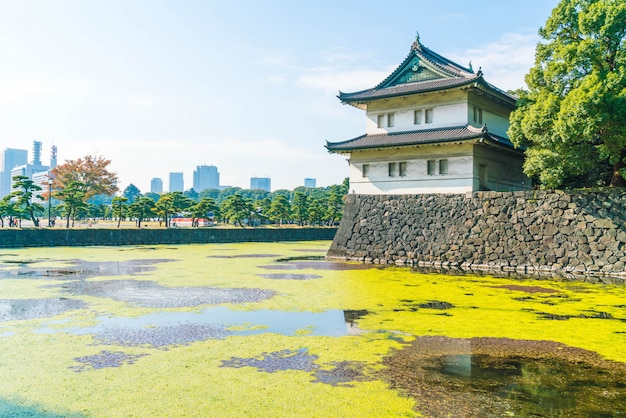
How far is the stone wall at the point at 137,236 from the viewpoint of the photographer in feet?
94.9

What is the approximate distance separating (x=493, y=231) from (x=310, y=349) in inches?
587

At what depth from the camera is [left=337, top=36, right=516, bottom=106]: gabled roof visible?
22438 mm

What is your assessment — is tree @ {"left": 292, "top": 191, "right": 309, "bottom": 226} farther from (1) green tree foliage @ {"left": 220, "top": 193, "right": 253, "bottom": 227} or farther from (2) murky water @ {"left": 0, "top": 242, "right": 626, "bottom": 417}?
(2) murky water @ {"left": 0, "top": 242, "right": 626, "bottom": 417}

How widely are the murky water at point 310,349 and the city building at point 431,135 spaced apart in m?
8.41

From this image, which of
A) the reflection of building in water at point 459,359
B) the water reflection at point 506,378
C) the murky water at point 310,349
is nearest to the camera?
the water reflection at point 506,378

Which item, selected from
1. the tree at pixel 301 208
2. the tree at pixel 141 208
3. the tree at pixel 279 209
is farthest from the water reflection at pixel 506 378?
the tree at pixel 301 208

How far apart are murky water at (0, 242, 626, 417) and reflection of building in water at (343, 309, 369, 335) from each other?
40 mm

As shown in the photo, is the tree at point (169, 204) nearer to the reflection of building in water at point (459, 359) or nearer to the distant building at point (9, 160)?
the reflection of building in water at point (459, 359)

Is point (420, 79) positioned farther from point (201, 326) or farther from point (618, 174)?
point (201, 326)

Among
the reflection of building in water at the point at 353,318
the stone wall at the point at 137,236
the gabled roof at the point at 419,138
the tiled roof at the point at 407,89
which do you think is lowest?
the reflection of building in water at the point at 353,318

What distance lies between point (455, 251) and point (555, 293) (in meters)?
7.81

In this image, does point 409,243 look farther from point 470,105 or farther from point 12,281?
point 12,281

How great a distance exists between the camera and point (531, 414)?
4969mm

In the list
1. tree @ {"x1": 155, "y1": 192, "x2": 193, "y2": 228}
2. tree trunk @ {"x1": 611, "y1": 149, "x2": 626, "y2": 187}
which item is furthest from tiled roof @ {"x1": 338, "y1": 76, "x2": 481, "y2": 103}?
tree @ {"x1": 155, "y1": 192, "x2": 193, "y2": 228}
